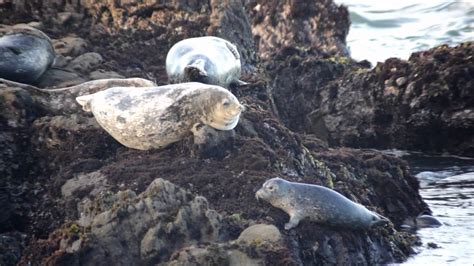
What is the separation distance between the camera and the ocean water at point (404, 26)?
16328mm

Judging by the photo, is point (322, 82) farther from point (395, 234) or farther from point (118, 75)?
point (395, 234)

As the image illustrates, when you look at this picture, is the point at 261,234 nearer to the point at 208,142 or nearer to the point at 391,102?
the point at 208,142

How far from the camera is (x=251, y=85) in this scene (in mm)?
8039

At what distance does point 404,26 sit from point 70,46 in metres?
11.1

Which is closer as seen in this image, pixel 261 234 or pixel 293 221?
pixel 261 234

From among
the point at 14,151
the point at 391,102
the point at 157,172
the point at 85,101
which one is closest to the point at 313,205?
the point at 157,172

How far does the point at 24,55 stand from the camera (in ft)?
24.0

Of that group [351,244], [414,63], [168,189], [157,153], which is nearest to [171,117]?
[157,153]

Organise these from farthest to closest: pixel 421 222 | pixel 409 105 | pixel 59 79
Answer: pixel 409 105 → pixel 59 79 → pixel 421 222

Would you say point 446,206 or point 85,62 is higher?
point 85,62

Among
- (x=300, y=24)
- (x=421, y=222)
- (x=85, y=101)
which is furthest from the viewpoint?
(x=300, y=24)

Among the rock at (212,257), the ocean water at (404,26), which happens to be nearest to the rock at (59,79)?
Result: the rock at (212,257)

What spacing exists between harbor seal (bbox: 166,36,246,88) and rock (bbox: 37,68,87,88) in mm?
792

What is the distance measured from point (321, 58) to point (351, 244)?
20.4ft
